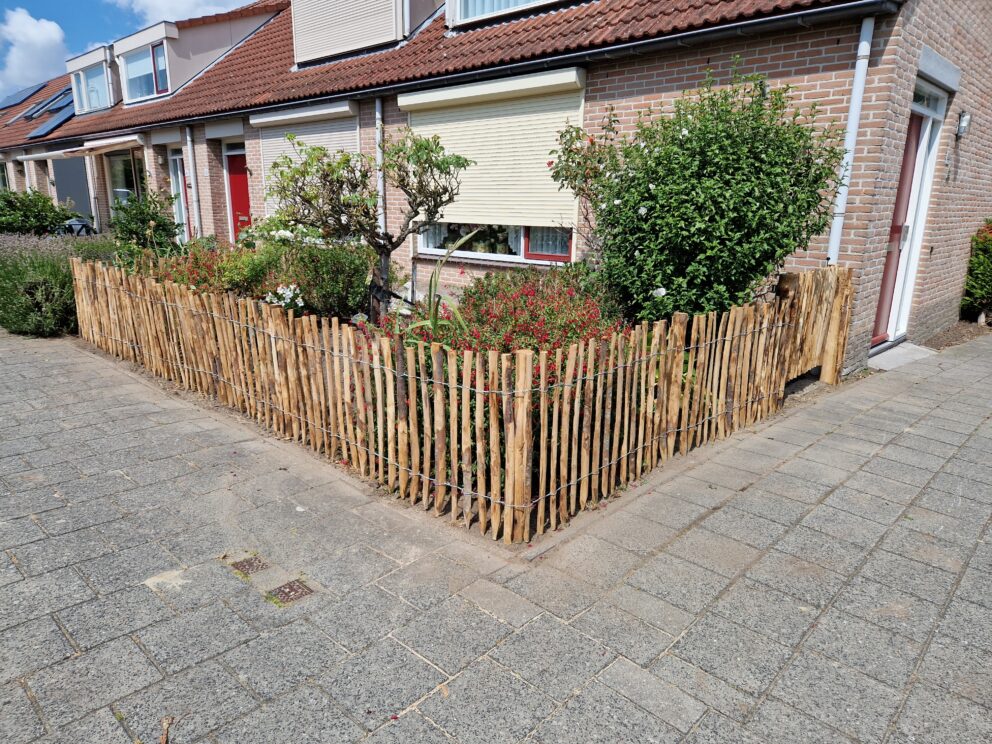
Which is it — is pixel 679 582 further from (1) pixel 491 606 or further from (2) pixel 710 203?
(2) pixel 710 203

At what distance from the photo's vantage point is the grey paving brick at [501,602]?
2.88m

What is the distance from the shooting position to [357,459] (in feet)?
14.4

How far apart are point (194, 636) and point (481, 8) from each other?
973 centimetres

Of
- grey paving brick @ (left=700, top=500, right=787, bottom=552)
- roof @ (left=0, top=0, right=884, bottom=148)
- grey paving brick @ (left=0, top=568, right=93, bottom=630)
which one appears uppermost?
roof @ (left=0, top=0, right=884, bottom=148)

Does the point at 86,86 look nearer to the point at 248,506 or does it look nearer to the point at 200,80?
the point at 200,80

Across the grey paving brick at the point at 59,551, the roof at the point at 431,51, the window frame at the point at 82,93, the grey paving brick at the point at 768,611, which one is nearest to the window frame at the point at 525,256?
the roof at the point at 431,51

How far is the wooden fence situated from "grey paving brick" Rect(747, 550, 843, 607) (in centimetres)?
107

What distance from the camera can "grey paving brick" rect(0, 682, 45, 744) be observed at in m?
2.22

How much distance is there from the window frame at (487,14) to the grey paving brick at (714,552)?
7886mm

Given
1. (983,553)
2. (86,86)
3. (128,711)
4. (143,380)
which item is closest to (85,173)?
(86,86)

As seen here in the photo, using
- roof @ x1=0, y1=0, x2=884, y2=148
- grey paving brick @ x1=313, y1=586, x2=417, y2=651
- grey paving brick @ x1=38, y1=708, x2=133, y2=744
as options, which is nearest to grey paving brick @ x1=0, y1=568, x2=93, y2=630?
grey paving brick @ x1=38, y1=708, x2=133, y2=744

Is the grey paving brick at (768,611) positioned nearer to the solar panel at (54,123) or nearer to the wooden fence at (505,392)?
the wooden fence at (505,392)

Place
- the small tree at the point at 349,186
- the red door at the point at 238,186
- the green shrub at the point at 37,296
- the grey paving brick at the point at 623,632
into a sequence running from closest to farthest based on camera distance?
1. the grey paving brick at the point at 623,632
2. the small tree at the point at 349,186
3. the green shrub at the point at 37,296
4. the red door at the point at 238,186

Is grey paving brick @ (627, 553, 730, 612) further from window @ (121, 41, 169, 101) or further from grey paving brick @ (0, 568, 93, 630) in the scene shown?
window @ (121, 41, 169, 101)
